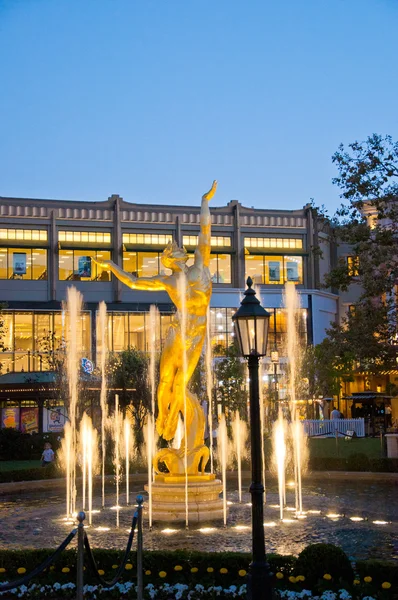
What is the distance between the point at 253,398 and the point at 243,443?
76.4ft

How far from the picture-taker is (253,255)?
66438mm

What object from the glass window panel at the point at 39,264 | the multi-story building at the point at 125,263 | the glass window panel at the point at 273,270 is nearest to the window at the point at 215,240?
the multi-story building at the point at 125,263

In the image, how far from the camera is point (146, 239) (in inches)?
2539

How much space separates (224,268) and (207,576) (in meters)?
56.4

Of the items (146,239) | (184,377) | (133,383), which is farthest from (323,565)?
(146,239)

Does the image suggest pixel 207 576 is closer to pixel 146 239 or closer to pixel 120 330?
pixel 120 330

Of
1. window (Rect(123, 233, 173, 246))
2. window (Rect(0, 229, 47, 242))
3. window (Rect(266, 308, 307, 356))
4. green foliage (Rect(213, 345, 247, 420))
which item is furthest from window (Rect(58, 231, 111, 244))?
green foliage (Rect(213, 345, 247, 420))

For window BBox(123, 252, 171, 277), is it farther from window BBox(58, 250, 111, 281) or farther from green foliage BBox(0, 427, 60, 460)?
green foliage BBox(0, 427, 60, 460)

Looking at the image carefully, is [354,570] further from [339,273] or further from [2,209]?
[2,209]

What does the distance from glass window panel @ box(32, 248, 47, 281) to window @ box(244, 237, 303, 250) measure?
1530cm

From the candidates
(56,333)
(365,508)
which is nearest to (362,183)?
(365,508)

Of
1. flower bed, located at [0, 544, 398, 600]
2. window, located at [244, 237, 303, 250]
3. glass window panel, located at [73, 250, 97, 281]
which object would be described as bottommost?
flower bed, located at [0, 544, 398, 600]

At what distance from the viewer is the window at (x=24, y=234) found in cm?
6170

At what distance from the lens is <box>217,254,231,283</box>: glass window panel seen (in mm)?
65812
